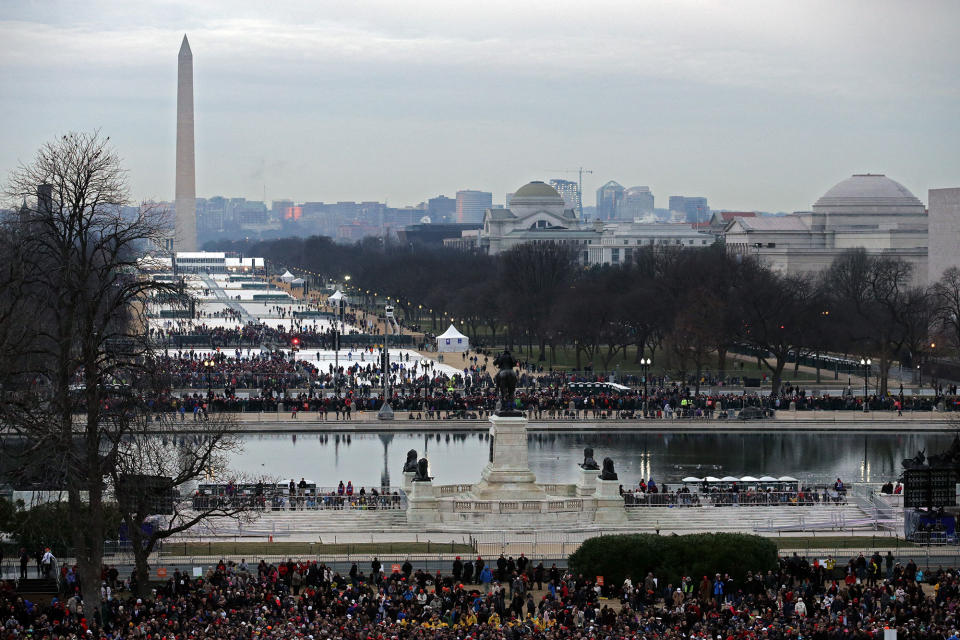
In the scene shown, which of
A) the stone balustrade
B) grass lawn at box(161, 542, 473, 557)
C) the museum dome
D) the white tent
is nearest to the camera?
grass lawn at box(161, 542, 473, 557)

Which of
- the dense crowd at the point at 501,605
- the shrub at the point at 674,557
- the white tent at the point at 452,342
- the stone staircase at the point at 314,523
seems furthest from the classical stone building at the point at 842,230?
the dense crowd at the point at 501,605

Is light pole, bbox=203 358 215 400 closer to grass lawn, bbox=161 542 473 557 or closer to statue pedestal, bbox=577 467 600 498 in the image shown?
statue pedestal, bbox=577 467 600 498

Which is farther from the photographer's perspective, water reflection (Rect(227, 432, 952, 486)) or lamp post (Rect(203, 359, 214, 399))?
lamp post (Rect(203, 359, 214, 399))

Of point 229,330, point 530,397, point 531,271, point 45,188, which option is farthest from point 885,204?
point 45,188

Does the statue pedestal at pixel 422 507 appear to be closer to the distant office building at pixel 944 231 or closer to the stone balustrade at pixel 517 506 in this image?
the stone balustrade at pixel 517 506

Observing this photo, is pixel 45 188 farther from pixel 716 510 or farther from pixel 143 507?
pixel 716 510

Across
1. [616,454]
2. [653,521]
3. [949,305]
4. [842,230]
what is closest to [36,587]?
[653,521]

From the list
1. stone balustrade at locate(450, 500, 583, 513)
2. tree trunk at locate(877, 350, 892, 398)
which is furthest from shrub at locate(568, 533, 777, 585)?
tree trunk at locate(877, 350, 892, 398)
